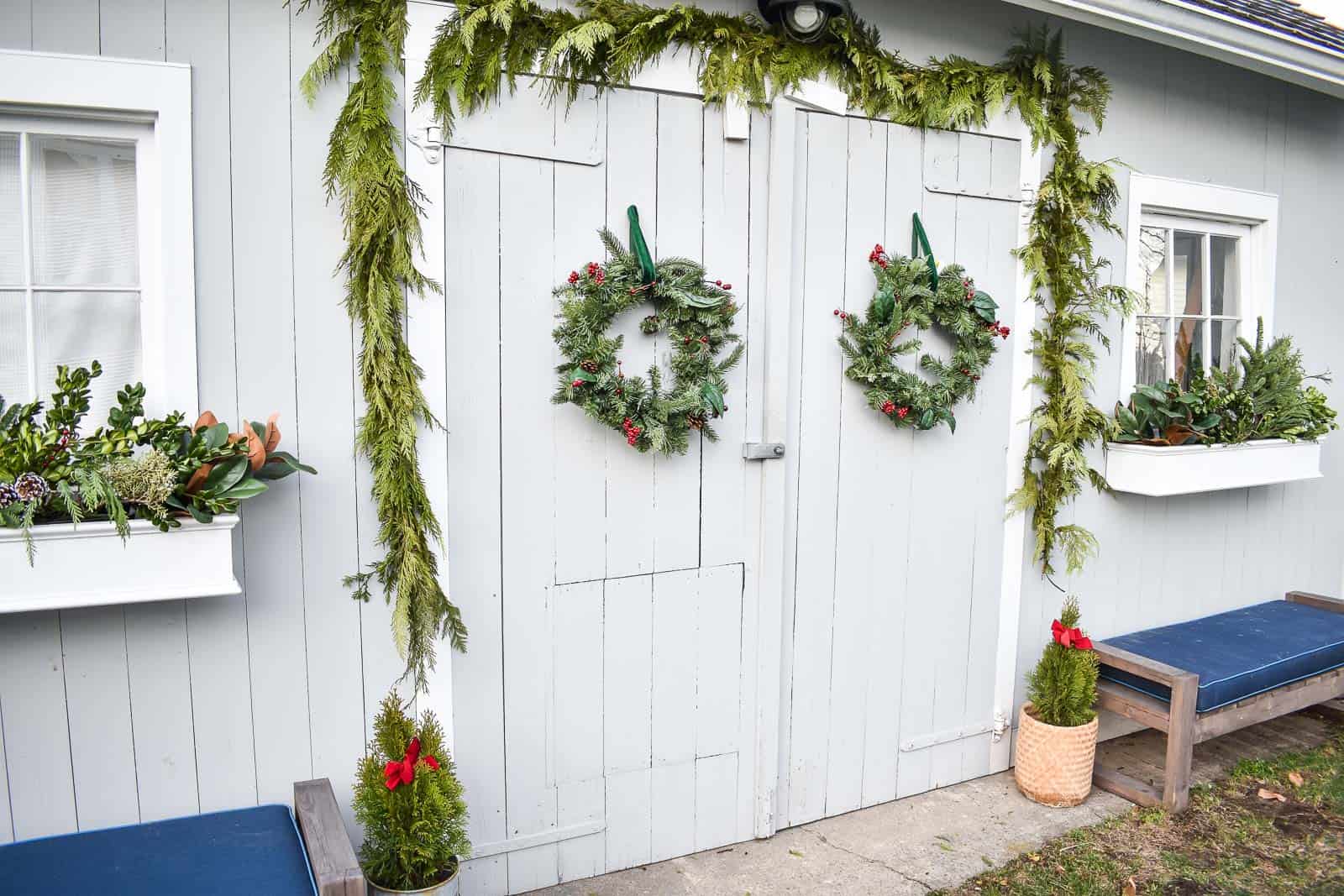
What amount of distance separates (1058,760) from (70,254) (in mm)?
3588

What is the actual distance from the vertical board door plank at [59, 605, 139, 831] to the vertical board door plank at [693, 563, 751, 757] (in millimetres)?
1643

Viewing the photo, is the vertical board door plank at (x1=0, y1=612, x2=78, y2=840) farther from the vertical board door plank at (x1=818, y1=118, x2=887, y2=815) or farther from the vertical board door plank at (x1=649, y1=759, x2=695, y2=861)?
the vertical board door plank at (x1=818, y1=118, x2=887, y2=815)

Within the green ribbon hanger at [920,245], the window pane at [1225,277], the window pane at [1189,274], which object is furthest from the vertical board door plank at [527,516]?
the window pane at [1225,277]

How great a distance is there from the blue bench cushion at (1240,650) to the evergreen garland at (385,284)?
111 inches

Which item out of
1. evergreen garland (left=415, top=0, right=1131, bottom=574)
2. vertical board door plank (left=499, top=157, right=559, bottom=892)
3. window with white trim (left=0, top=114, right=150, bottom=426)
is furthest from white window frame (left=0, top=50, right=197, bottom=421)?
vertical board door plank (left=499, top=157, right=559, bottom=892)

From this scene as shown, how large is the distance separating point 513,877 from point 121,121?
236 centimetres

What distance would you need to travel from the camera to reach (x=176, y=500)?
7.06ft

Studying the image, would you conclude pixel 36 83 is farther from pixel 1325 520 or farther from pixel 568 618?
pixel 1325 520

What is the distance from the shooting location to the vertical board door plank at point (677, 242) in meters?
2.94

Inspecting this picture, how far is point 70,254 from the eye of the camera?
230cm

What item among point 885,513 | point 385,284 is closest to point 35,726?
point 385,284

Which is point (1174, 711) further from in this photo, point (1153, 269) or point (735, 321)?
point (735, 321)

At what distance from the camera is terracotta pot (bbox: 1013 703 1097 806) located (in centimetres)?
357

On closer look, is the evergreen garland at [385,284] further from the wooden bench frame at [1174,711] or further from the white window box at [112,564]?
the wooden bench frame at [1174,711]
